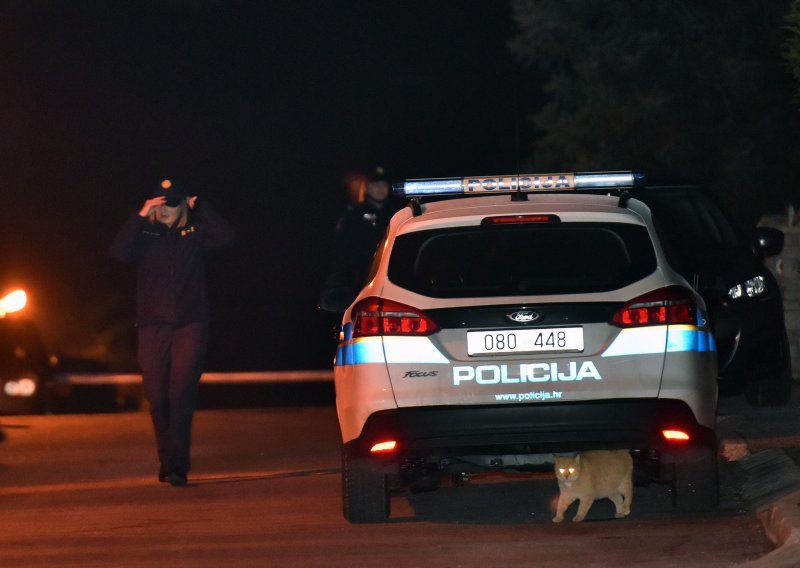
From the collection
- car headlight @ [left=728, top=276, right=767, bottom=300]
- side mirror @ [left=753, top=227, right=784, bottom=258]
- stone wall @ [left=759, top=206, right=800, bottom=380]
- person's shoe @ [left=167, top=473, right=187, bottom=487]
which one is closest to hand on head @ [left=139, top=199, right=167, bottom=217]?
person's shoe @ [left=167, top=473, right=187, bottom=487]

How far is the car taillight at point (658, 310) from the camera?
8.18 metres

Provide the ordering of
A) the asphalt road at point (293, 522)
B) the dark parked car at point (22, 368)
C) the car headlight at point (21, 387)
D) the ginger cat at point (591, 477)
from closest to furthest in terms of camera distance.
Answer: the asphalt road at point (293, 522) < the ginger cat at point (591, 477) < the dark parked car at point (22, 368) < the car headlight at point (21, 387)

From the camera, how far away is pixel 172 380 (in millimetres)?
10758

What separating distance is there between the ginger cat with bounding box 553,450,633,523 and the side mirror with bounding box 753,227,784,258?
449 centimetres

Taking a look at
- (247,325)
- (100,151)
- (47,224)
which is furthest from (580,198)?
(100,151)

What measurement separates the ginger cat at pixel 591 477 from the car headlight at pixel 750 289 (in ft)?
13.2

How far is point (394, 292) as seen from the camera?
8.29 m

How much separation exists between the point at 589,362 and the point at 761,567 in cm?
139

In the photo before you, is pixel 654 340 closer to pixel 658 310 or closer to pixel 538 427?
pixel 658 310

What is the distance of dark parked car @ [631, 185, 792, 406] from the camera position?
12.5 metres

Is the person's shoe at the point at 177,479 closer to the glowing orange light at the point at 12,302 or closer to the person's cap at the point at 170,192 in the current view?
the person's cap at the point at 170,192

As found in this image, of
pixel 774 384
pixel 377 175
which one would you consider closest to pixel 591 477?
pixel 774 384

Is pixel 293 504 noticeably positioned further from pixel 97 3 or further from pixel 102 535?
pixel 97 3

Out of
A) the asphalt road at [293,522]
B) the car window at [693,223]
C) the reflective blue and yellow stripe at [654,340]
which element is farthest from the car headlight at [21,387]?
the reflective blue and yellow stripe at [654,340]
